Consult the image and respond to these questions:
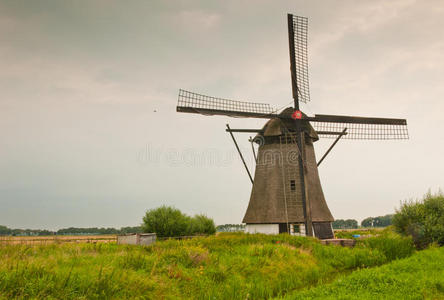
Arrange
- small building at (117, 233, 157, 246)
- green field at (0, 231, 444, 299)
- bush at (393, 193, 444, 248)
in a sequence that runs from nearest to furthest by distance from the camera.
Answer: green field at (0, 231, 444, 299) < bush at (393, 193, 444, 248) < small building at (117, 233, 157, 246)

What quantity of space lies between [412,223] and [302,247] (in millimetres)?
6977

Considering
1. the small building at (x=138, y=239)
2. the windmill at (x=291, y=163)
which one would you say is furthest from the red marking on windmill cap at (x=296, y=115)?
the small building at (x=138, y=239)

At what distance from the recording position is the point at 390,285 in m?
9.55

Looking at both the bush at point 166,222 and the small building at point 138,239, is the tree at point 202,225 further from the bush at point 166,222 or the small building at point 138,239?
the small building at point 138,239

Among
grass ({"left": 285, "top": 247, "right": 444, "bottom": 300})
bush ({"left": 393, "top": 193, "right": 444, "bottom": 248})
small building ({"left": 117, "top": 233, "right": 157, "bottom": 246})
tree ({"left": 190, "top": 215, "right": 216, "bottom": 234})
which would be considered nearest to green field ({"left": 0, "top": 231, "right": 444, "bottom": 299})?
grass ({"left": 285, "top": 247, "right": 444, "bottom": 300})

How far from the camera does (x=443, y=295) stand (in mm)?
8711

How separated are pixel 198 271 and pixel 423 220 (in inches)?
551

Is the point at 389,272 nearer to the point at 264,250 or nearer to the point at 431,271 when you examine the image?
the point at 431,271

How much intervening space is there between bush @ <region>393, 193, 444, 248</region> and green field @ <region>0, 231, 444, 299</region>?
68.4 inches

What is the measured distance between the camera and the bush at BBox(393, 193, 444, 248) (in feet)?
54.9

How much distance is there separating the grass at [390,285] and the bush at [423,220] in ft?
17.9

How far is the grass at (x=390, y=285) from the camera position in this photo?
8.66 m

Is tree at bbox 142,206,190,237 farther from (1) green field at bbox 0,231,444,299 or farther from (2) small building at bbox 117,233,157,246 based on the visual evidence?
(1) green field at bbox 0,231,444,299

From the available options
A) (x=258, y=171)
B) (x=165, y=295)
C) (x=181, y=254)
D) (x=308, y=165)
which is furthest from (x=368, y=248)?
(x=165, y=295)
